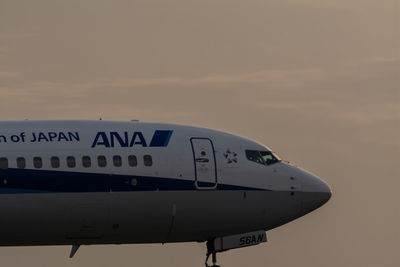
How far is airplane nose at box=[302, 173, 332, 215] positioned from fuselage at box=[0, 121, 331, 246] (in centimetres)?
5

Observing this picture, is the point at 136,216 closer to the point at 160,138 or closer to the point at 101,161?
the point at 101,161

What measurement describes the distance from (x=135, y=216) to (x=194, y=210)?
8.47 feet

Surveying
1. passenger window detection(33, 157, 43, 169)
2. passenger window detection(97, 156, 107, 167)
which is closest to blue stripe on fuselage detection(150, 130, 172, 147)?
passenger window detection(97, 156, 107, 167)

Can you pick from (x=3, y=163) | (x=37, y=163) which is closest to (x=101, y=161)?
(x=37, y=163)

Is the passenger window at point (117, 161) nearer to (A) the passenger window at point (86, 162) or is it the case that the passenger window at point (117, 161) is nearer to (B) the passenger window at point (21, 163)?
(A) the passenger window at point (86, 162)

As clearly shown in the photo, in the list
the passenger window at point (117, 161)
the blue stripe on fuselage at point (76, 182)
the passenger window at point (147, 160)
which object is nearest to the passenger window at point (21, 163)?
the blue stripe on fuselage at point (76, 182)

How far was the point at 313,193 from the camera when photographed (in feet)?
204

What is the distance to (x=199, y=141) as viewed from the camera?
6144 centimetres

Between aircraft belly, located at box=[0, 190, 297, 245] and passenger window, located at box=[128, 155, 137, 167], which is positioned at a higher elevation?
passenger window, located at box=[128, 155, 137, 167]

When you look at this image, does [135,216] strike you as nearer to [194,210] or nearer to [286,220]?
[194,210]

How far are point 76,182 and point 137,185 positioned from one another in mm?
2623

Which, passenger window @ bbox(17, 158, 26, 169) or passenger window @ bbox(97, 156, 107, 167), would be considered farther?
passenger window @ bbox(97, 156, 107, 167)

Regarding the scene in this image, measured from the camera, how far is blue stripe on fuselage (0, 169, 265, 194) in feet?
189

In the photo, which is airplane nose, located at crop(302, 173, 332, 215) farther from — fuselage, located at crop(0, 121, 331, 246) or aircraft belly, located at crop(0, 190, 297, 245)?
aircraft belly, located at crop(0, 190, 297, 245)
